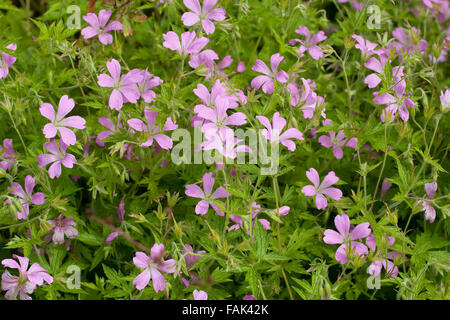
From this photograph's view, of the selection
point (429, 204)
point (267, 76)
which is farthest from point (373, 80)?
point (429, 204)

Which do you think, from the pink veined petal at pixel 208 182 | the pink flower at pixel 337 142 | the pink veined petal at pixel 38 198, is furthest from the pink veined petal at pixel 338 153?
the pink veined petal at pixel 38 198

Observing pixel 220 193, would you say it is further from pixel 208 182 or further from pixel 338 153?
pixel 338 153

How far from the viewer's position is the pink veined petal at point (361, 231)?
1815 millimetres

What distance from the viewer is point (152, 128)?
1.86 metres

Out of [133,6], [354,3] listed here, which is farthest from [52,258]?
[354,3]

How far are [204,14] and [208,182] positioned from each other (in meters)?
0.64

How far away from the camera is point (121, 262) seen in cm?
199

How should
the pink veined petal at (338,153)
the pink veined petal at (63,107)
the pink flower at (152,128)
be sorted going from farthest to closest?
the pink veined petal at (338,153) → the pink veined petal at (63,107) → the pink flower at (152,128)

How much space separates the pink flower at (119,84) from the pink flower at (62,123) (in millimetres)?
144

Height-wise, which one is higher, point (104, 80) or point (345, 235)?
point (104, 80)

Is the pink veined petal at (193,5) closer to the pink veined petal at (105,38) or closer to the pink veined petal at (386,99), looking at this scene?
the pink veined petal at (105,38)

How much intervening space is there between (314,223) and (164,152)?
0.67 metres

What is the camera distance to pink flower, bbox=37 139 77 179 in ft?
6.14
